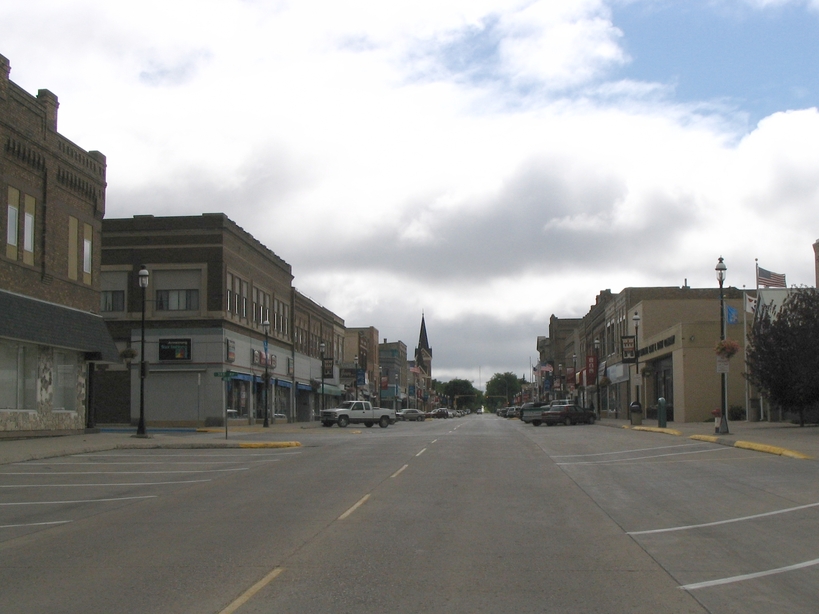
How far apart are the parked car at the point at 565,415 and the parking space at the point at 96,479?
31289 millimetres

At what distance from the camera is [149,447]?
29.9 meters

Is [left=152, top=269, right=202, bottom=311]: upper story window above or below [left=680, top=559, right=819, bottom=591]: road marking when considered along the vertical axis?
above

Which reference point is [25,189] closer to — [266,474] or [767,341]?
[266,474]

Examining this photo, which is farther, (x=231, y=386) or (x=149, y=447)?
(x=231, y=386)

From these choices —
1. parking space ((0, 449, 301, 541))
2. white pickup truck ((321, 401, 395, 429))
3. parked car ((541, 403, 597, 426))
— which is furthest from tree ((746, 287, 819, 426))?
white pickup truck ((321, 401, 395, 429))

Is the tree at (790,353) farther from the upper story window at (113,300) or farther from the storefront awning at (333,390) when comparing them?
the storefront awning at (333,390)

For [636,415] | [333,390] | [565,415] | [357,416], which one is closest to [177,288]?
[357,416]

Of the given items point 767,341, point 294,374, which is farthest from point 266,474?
point 294,374

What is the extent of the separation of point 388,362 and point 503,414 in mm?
20547

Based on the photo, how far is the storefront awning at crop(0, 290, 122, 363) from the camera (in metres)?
28.8

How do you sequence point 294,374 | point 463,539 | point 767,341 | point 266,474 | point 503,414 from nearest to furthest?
point 463,539 → point 266,474 → point 767,341 → point 294,374 → point 503,414

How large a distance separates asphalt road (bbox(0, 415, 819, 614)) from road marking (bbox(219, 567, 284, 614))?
0.02 meters

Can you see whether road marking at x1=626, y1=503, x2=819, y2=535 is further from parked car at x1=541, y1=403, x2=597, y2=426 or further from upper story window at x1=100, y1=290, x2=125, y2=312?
upper story window at x1=100, y1=290, x2=125, y2=312

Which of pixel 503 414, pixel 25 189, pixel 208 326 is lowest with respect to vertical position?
pixel 503 414
